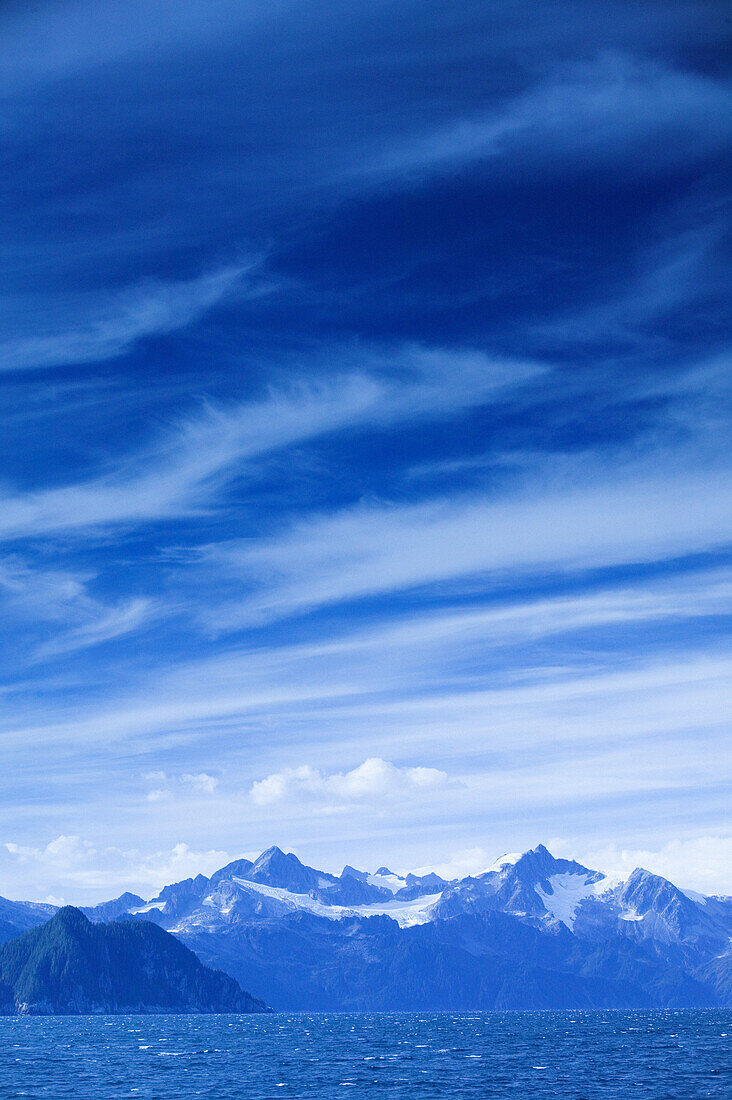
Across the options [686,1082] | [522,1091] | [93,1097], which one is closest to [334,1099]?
[522,1091]

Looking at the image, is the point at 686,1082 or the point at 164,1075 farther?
the point at 164,1075

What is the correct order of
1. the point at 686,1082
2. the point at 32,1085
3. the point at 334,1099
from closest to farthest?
1. the point at 334,1099
2. the point at 686,1082
3. the point at 32,1085

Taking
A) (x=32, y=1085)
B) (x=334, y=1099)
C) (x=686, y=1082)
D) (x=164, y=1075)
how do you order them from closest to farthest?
(x=334, y=1099), (x=686, y=1082), (x=32, y=1085), (x=164, y=1075)

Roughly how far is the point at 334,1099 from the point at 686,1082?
171 ft

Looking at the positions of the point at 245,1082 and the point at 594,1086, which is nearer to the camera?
the point at 594,1086

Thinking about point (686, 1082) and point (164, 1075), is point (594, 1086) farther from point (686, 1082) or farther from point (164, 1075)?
point (164, 1075)

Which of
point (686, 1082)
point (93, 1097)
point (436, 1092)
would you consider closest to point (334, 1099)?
point (436, 1092)

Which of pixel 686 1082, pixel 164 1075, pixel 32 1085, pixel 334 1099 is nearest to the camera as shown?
pixel 334 1099

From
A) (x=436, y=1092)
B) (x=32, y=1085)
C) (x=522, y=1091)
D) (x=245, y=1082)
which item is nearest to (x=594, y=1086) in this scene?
(x=522, y=1091)

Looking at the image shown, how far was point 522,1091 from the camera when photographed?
153375 mm

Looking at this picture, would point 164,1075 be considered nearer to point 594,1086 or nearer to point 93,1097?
point 93,1097

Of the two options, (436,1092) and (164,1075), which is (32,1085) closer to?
(164,1075)

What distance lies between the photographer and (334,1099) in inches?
5989

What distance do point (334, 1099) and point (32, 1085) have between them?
56920mm
